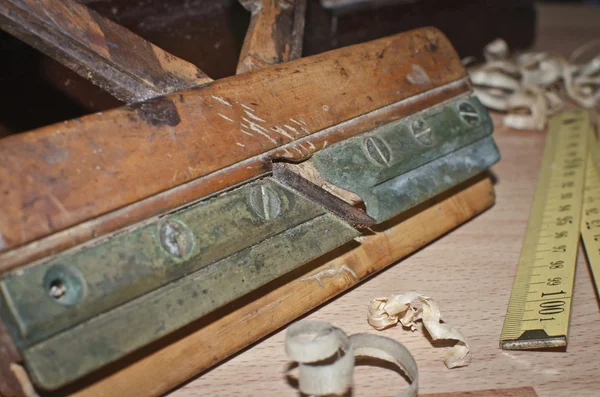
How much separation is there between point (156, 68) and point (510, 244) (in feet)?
2.52

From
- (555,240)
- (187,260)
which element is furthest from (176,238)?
(555,240)

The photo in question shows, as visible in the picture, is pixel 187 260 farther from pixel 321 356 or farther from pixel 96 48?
pixel 96 48

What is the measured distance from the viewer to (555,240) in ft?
4.61

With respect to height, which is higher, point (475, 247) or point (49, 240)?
point (49, 240)

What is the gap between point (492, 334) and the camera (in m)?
1.16

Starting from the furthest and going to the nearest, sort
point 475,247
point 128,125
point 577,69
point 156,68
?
point 577,69 < point 475,247 < point 156,68 < point 128,125

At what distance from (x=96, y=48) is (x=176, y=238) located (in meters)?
0.32

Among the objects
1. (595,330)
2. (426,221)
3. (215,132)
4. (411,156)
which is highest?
(215,132)

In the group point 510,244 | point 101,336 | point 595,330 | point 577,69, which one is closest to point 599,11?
point 577,69

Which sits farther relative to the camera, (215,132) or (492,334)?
(492,334)

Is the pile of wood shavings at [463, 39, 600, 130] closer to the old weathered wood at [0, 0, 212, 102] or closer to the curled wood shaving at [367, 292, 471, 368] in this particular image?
the curled wood shaving at [367, 292, 471, 368]

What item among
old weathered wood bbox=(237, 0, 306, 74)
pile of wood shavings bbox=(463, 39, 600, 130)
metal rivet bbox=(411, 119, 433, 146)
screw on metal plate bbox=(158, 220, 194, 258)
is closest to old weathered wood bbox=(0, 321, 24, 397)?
screw on metal plate bbox=(158, 220, 194, 258)

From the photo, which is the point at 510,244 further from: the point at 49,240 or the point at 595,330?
the point at 49,240

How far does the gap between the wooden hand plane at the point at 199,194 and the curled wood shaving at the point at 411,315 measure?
66 mm
